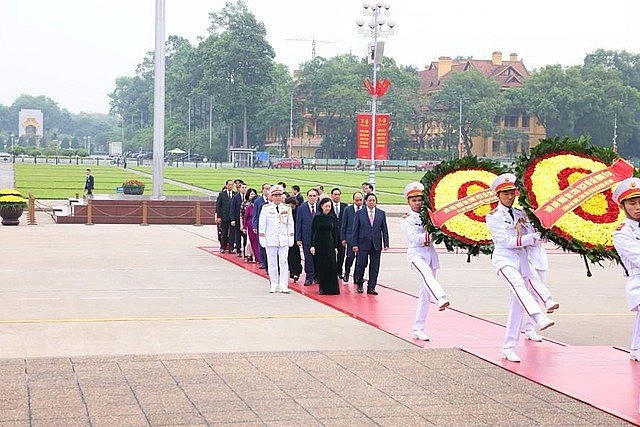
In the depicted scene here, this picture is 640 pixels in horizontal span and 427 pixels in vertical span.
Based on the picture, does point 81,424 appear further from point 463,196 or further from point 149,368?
point 463,196

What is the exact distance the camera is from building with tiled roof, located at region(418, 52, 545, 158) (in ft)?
353

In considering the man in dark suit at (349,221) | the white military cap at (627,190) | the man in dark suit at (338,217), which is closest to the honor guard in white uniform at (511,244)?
the white military cap at (627,190)

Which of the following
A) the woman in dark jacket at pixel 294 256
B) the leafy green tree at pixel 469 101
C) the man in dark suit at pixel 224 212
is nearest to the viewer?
the woman in dark jacket at pixel 294 256

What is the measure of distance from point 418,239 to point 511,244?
5.12ft

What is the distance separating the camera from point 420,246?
1116cm

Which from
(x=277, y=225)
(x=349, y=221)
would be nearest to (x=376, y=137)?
(x=349, y=221)

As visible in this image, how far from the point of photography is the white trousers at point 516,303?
960 cm

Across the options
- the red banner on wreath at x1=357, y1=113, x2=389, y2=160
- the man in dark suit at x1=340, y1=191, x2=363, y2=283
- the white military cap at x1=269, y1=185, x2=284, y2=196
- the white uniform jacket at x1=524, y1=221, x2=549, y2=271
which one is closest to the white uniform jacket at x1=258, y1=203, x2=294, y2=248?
the white military cap at x1=269, y1=185, x2=284, y2=196

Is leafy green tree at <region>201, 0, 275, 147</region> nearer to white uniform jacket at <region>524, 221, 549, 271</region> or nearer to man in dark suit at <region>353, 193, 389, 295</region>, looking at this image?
man in dark suit at <region>353, 193, 389, 295</region>

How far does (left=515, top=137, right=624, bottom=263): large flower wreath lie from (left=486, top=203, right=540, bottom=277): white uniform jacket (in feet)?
1.02

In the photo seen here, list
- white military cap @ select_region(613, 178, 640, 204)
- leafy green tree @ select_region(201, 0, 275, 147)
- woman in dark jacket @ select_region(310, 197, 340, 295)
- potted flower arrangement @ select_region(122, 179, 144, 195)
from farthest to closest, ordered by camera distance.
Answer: leafy green tree @ select_region(201, 0, 275, 147)
potted flower arrangement @ select_region(122, 179, 144, 195)
woman in dark jacket @ select_region(310, 197, 340, 295)
white military cap @ select_region(613, 178, 640, 204)

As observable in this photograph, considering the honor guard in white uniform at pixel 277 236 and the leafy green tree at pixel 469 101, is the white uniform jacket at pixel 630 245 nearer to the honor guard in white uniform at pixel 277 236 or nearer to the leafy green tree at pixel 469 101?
the honor guard in white uniform at pixel 277 236

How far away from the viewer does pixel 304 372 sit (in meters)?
9.16

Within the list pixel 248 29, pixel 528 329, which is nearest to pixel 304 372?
pixel 528 329
